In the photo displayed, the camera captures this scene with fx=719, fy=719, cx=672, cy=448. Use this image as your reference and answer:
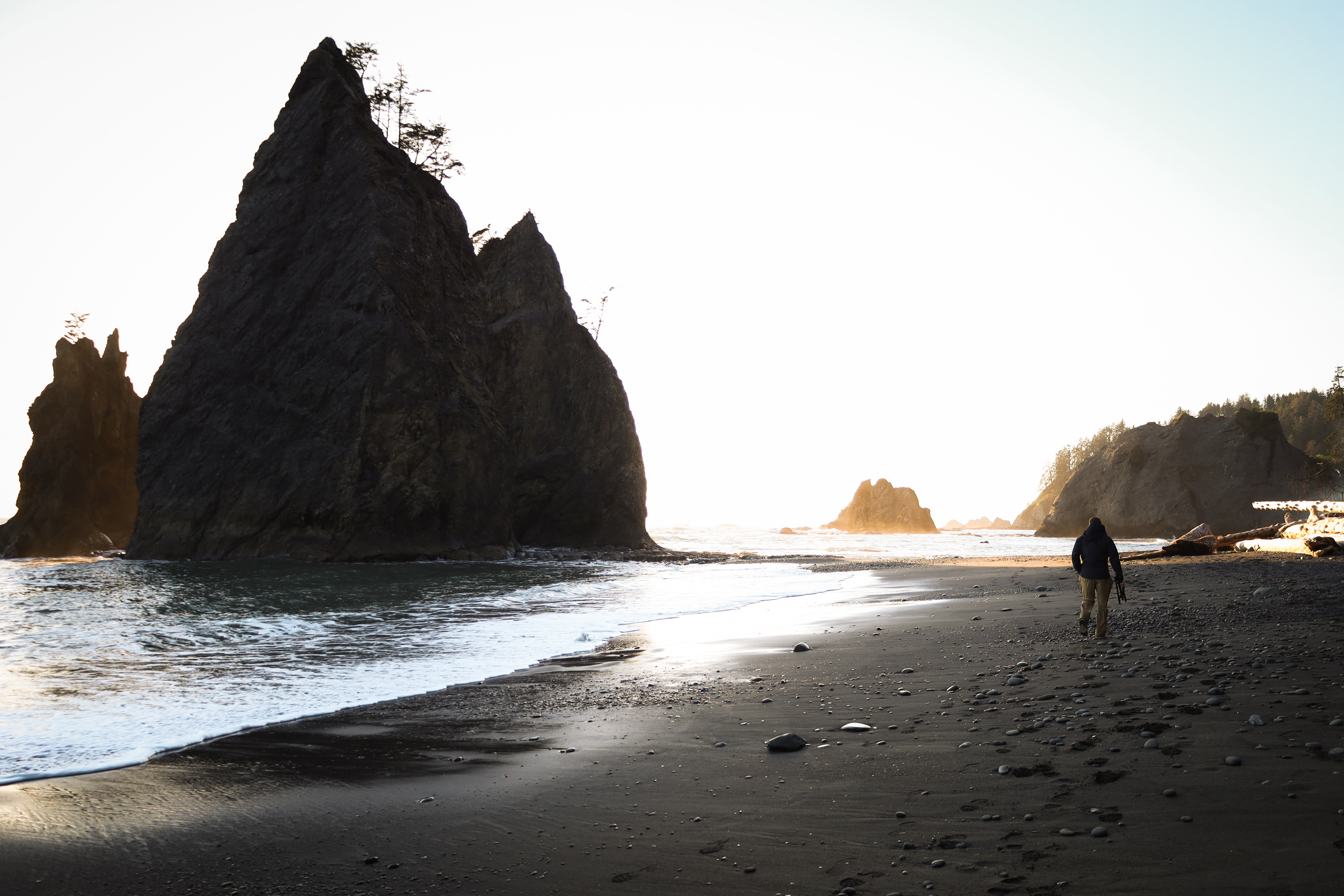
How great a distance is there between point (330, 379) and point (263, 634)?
2661 centimetres

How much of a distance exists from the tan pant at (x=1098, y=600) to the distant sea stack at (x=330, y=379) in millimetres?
31661

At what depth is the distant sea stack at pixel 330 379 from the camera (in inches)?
1416

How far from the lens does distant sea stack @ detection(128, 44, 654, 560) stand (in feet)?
118

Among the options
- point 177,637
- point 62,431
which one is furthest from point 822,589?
point 62,431

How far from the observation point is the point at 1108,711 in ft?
18.4

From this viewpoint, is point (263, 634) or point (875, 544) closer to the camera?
point (263, 634)

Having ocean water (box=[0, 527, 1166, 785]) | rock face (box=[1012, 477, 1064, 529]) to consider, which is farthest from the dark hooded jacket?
rock face (box=[1012, 477, 1064, 529])

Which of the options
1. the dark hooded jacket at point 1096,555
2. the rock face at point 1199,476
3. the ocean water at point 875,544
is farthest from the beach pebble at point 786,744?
the rock face at point 1199,476

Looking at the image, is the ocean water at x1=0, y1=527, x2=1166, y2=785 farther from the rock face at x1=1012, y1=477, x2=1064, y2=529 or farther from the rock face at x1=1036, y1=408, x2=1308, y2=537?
the rock face at x1=1012, y1=477, x2=1064, y2=529

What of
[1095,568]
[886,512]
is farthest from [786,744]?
[886,512]

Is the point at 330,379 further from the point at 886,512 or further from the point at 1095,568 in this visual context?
the point at 886,512

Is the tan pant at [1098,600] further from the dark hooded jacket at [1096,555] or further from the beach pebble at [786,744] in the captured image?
the beach pebble at [786,744]

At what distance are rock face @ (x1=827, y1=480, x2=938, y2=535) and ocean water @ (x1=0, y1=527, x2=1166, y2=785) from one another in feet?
369

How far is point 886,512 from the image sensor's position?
139 metres
